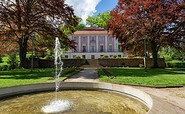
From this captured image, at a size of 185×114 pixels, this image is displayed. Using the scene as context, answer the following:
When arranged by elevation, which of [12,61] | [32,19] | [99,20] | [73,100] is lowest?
[73,100]

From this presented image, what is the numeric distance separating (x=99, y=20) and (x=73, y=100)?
183 ft

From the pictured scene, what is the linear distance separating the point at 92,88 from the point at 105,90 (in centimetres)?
79

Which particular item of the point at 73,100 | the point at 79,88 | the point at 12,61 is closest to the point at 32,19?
the point at 12,61

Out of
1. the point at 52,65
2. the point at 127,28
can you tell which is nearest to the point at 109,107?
the point at 127,28

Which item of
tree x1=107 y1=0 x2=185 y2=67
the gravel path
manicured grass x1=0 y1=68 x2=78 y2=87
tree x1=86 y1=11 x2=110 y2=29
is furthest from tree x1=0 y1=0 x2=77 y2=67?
tree x1=86 y1=11 x2=110 y2=29

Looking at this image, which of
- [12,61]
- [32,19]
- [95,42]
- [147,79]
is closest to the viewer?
[147,79]

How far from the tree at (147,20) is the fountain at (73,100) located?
13.2 m

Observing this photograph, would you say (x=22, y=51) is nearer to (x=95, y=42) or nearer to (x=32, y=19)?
(x=32, y=19)

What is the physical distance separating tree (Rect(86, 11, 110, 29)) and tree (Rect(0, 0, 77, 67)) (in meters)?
35.9

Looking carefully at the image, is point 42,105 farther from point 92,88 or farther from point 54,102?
point 92,88

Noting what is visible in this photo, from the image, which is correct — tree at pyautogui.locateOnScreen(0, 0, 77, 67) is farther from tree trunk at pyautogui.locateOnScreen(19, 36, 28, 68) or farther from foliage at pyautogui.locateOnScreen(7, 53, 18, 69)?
foliage at pyautogui.locateOnScreen(7, 53, 18, 69)

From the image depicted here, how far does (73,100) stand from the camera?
813cm

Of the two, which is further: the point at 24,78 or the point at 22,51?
the point at 22,51

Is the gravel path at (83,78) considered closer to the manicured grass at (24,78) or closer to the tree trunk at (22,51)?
the manicured grass at (24,78)
